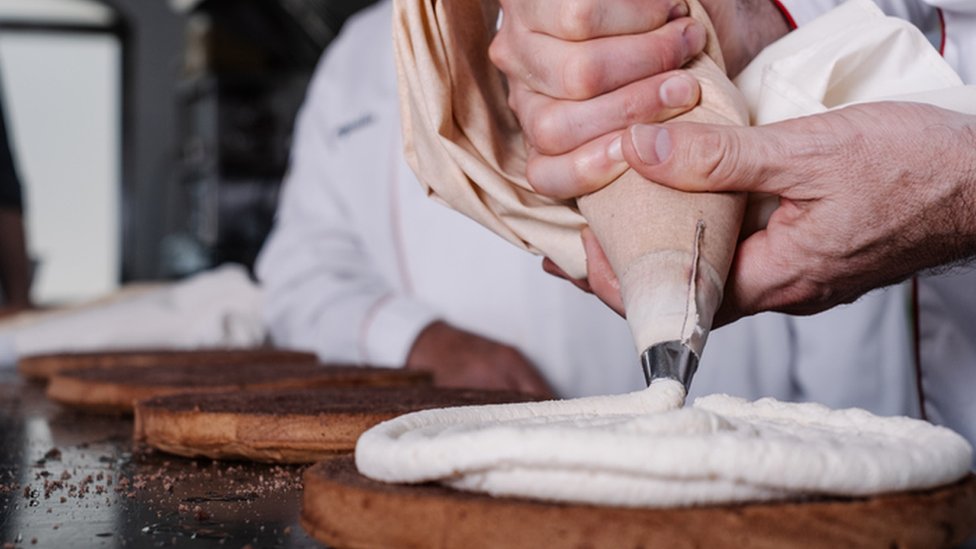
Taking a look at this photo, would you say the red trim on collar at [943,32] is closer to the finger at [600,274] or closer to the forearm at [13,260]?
the finger at [600,274]

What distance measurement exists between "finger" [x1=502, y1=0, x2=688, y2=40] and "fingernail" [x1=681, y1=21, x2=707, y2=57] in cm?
2

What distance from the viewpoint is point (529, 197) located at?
3.33 feet

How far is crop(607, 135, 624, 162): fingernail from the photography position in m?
0.88

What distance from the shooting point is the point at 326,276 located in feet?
7.49

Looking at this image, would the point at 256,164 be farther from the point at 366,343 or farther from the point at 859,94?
the point at 859,94

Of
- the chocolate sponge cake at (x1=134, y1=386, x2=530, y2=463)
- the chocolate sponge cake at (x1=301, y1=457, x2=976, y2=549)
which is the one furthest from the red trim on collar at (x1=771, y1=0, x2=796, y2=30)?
the chocolate sponge cake at (x1=301, y1=457, x2=976, y2=549)

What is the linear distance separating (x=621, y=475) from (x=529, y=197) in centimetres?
50

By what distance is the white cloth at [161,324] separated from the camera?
6.84ft

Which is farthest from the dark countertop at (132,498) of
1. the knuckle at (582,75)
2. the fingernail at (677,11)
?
the fingernail at (677,11)

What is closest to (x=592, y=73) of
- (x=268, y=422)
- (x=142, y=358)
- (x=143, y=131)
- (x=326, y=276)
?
(x=268, y=422)

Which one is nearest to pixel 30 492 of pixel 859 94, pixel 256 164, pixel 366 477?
pixel 366 477

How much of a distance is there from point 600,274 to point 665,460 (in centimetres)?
45

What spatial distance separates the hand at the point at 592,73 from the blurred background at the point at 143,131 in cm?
448

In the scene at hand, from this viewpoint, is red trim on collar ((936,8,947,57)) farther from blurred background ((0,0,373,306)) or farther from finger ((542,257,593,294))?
blurred background ((0,0,373,306))
